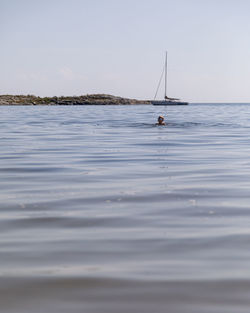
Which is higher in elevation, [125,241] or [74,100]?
[125,241]

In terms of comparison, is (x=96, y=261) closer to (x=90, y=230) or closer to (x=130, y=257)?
(x=130, y=257)

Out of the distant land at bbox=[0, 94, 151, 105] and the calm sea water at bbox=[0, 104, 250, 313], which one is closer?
the calm sea water at bbox=[0, 104, 250, 313]

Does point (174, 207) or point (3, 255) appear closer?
point (3, 255)

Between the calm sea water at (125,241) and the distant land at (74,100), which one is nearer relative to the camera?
the calm sea water at (125,241)

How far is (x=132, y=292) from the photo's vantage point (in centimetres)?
346

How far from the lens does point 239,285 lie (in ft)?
11.7

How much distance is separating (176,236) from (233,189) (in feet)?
9.33

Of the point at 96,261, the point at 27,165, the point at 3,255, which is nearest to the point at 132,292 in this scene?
the point at 96,261

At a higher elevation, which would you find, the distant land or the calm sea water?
the calm sea water

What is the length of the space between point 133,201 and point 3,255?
263 cm

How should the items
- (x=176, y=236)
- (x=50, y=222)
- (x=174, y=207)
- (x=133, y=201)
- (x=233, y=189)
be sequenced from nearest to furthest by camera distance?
(x=176, y=236) < (x=50, y=222) < (x=174, y=207) < (x=133, y=201) < (x=233, y=189)

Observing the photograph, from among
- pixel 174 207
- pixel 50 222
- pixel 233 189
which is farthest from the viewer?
pixel 233 189

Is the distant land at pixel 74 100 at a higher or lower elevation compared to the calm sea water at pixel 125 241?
lower

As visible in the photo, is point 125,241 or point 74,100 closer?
point 125,241
